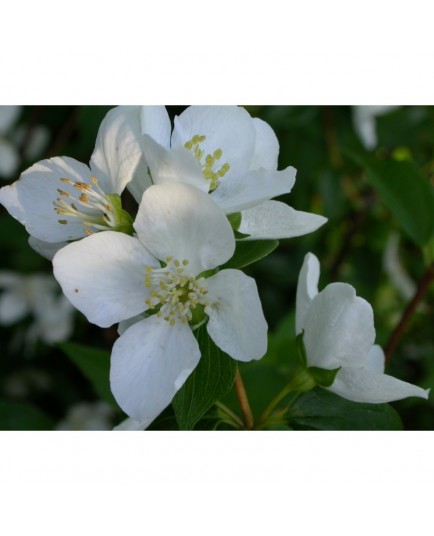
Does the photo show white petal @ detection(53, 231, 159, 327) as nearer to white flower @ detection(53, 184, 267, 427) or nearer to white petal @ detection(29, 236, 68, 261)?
white flower @ detection(53, 184, 267, 427)

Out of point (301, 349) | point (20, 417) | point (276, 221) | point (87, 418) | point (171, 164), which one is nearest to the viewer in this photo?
point (171, 164)

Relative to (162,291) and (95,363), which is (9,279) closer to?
(95,363)

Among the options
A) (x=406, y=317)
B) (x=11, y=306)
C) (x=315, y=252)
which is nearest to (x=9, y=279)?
(x=11, y=306)

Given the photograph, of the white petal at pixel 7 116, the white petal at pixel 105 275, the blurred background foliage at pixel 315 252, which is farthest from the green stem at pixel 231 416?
the white petal at pixel 7 116

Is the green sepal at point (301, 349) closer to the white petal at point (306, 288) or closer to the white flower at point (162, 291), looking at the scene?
the white petal at point (306, 288)

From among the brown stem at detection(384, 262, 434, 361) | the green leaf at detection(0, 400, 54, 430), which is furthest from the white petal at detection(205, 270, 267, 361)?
the green leaf at detection(0, 400, 54, 430)

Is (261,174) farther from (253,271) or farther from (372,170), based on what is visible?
(253,271)

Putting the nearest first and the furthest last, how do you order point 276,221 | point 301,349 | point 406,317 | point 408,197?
point 276,221, point 301,349, point 406,317, point 408,197
